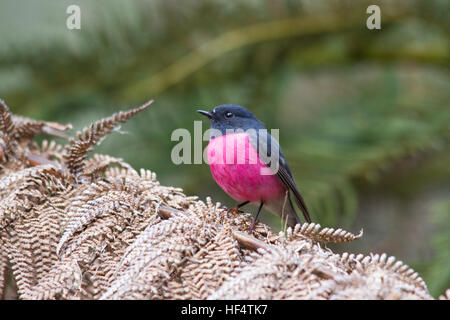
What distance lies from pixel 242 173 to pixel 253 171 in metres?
0.05

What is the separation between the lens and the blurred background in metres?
2.97

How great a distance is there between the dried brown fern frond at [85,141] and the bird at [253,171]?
59cm

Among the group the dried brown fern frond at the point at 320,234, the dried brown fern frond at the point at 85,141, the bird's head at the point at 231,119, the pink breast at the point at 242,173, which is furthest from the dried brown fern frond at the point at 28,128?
the dried brown fern frond at the point at 320,234

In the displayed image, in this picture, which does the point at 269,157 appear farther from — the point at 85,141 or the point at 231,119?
the point at 85,141

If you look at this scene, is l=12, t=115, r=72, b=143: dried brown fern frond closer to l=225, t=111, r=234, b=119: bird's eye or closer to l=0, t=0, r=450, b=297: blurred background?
l=225, t=111, r=234, b=119: bird's eye

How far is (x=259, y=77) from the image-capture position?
3146mm

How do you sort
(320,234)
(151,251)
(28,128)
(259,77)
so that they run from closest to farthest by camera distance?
(151,251)
(320,234)
(28,128)
(259,77)

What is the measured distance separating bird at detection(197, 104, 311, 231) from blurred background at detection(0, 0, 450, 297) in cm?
82

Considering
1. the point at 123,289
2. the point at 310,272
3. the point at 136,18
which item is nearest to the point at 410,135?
the point at 136,18

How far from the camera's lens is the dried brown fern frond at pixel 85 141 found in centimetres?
143

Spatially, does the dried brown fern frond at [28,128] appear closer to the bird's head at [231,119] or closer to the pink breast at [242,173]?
the pink breast at [242,173]

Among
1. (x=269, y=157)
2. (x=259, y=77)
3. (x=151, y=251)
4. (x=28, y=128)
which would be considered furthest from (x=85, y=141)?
(x=259, y=77)

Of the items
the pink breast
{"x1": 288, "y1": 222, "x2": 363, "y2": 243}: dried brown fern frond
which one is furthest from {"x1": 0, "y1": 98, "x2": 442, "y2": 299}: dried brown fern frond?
the pink breast
